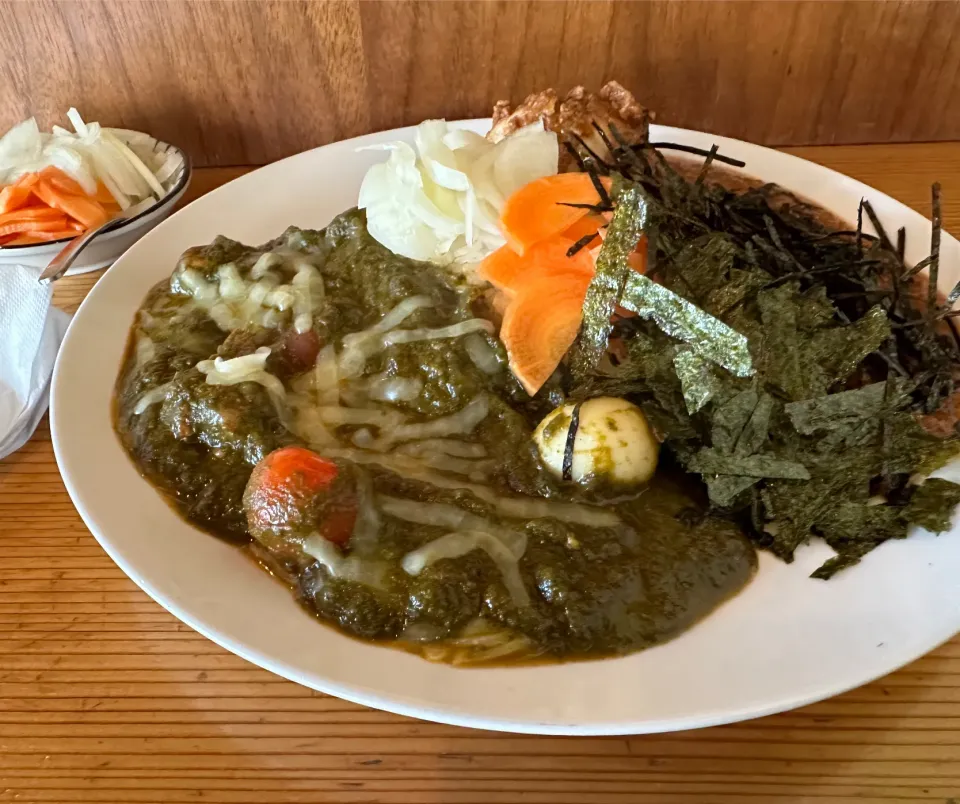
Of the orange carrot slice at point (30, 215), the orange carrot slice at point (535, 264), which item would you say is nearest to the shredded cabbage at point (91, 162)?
the orange carrot slice at point (30, 215)

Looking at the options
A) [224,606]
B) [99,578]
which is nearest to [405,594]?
[224,606]

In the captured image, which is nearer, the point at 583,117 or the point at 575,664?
the point at 575,664

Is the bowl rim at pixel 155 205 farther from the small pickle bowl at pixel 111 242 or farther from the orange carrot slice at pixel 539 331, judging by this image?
the orange carrot slice at pixel 539 331

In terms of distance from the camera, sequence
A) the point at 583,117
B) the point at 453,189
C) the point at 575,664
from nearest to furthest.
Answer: the point at 575,664 < the point at 453,189 < the point at 583,117

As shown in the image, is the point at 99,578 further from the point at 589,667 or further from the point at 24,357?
the point at 589,667

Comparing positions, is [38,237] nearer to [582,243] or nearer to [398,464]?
[398,464]

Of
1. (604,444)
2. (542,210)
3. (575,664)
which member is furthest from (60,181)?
(575,664)

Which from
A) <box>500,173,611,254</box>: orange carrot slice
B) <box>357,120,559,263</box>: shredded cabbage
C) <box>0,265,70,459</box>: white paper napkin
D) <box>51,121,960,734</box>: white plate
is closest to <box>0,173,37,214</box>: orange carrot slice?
<box>0,265,70,459</box>: white paper napkin

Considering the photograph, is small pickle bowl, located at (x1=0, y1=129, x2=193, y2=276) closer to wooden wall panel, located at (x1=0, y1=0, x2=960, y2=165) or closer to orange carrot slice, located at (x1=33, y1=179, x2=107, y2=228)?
orange carrot slice, located at (x1=33, y1=179, x2=107, y2=228)

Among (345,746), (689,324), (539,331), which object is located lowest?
(345,746)
